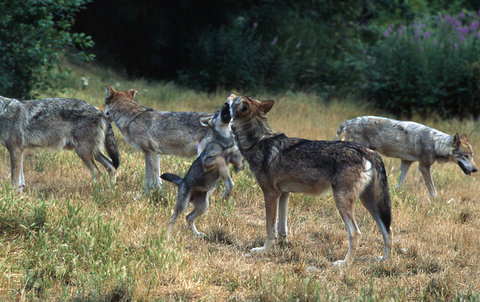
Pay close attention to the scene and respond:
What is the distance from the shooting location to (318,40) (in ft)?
76.5

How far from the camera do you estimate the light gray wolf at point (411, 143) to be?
33.8ft

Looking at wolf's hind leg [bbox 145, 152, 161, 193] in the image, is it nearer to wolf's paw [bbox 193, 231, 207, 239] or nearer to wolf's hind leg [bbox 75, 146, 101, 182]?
wolf's hind leg [bbox 75, 146, 101, 182]

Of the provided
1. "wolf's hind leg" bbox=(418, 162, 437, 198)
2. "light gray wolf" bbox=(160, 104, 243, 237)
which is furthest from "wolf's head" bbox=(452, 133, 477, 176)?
"light gray wolf" bbox=(160, 104, 243, 237)

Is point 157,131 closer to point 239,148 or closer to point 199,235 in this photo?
point 239,148

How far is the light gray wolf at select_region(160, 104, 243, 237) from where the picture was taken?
265 inches

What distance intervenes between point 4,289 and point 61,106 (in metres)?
4.35

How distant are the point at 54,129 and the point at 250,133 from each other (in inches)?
137

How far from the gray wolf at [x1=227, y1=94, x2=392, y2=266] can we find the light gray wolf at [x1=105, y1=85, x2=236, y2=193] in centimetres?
173

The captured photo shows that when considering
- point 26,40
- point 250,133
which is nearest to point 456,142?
point 250,133

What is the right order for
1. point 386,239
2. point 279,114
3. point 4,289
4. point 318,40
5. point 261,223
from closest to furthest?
1. point 4,289
2. point 386,239
3. point 261,223
4. point 279,114
5. point 318,40

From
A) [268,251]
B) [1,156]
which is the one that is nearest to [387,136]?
[268,251]

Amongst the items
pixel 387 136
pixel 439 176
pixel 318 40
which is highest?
pixel 318 40

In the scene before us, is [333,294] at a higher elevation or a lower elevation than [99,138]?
lower

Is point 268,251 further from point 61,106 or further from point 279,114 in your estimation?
point 279,114
